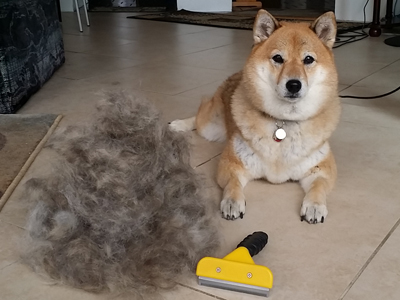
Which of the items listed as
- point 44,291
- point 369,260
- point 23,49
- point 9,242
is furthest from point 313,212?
A: point 23,49

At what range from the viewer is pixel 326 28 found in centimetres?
176

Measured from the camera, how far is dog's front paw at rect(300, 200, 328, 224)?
1.52 m

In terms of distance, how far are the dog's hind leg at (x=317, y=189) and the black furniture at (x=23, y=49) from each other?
1.72 meters

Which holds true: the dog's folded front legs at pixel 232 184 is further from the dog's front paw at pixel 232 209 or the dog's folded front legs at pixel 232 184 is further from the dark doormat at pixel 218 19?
the dark doormat at pixel 218 19

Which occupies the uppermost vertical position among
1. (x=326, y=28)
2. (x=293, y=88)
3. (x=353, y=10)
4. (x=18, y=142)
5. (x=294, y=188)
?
(x=326, y=28)

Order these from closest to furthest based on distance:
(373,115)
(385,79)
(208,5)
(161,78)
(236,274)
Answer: (236,274) → (373,115) → (385,79) → (161,78) → (208,5)

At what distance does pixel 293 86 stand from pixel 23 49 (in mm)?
1807

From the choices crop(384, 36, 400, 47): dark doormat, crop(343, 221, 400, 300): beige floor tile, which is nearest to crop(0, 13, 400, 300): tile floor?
crop(343, 221, 400, 300): beige floor tile

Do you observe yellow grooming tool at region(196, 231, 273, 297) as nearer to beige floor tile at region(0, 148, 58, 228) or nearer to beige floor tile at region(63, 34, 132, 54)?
beige floor tile at region(0, 148, 58, 228)

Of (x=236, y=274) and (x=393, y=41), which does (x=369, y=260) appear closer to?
(x=236, y=274)

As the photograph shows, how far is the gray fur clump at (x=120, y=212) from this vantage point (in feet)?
3.99

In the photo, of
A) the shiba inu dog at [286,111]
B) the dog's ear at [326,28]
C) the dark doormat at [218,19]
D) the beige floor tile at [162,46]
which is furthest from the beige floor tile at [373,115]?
the dark doormat at [218,19]

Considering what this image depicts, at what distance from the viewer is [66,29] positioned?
Answer: 5992 millimetres

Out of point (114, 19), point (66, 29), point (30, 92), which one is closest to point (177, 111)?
point (30, 92)
